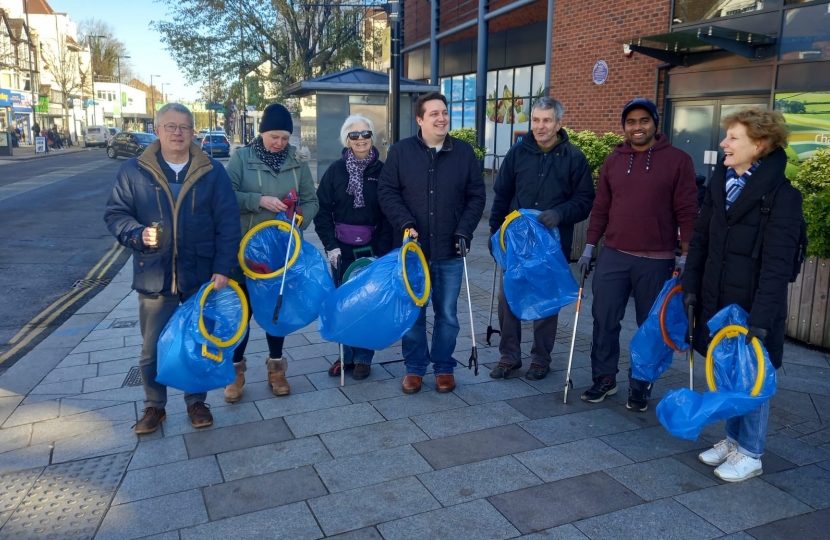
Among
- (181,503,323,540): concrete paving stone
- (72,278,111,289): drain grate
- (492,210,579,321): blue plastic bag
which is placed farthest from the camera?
(72,278,111,289): drain grate

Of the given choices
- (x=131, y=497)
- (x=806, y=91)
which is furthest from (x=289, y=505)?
(x=806, y=91)

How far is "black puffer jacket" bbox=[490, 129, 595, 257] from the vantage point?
4797mm

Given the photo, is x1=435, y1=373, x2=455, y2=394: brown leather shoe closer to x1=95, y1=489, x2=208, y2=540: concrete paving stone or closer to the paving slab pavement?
the paving slab pavement

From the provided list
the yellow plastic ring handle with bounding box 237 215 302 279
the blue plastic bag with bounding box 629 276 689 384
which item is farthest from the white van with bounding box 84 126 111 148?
the blue plastic bag with bounding box 629 276 689 384

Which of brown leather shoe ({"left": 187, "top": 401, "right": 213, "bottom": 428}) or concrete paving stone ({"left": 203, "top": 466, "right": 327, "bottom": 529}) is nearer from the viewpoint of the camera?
concrete paving stone ({"left": 203, "top": 466, "right": 327, "bottom": 529})

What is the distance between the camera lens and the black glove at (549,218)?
15.1 feet

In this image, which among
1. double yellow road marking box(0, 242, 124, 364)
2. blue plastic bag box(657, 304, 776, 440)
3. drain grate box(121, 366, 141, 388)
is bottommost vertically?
double yellow road marking box(0, 242, 124, 364)

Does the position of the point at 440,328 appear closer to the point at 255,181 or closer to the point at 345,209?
the point at 345,209

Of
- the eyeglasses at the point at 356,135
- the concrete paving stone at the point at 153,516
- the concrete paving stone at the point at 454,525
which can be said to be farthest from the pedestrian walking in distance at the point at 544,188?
the concrete paving stone at the point at 153,516

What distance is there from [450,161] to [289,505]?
8.04ft

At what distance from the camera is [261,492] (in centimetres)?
340

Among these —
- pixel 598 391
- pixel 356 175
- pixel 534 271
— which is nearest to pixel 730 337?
pixel 598 391

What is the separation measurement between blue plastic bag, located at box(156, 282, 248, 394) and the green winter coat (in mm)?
635

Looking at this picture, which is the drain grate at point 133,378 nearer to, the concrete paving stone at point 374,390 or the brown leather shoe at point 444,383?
the concrete paving stone at point 374,390
